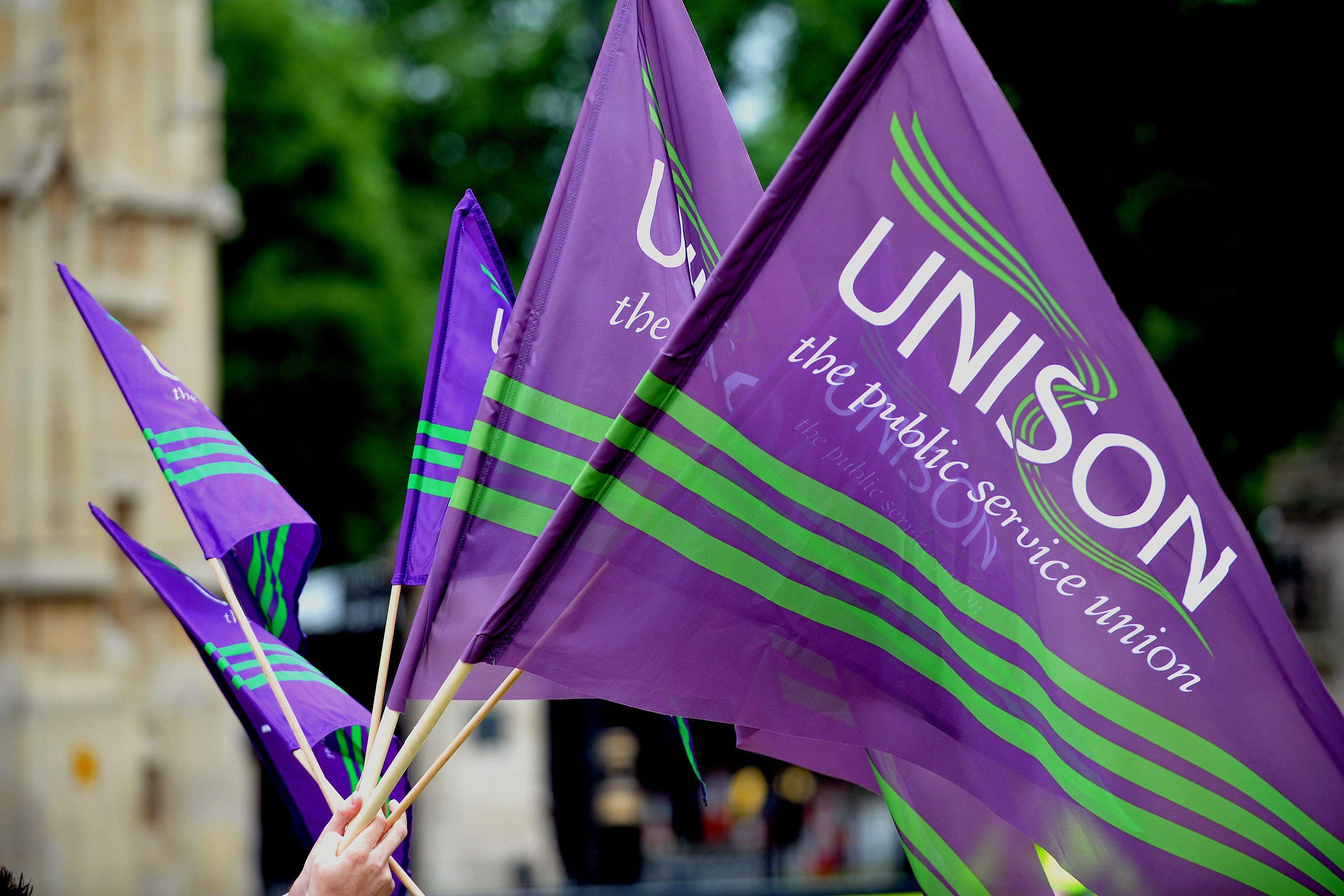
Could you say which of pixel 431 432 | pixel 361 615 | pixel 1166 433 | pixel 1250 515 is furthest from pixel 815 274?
pixel 361 615

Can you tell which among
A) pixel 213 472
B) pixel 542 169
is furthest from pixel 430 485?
pixel 542 169

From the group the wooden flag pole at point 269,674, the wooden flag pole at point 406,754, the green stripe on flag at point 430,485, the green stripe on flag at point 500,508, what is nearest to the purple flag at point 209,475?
the wooden flag pole at point 269,674

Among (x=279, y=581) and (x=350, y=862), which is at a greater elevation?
(x=279, y=581)

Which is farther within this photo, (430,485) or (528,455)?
(430,485)

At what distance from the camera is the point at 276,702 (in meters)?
3.65

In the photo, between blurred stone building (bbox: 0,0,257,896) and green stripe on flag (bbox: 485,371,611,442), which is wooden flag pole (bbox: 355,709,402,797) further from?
blurred stone building (bbox: 0,0,257,896)

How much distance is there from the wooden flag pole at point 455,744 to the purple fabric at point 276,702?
0.44 m

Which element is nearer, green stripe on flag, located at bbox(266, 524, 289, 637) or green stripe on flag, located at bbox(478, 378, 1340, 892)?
green stripe on flag, located at bbox(478, 378, 1340, 892)

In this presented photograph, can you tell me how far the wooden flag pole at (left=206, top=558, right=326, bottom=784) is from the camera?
10.7 ft

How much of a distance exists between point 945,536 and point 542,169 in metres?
23.9

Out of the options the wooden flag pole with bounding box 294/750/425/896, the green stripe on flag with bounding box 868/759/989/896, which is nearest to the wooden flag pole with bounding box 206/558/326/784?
the wooden flag pole with bounding box 294/750/425/896

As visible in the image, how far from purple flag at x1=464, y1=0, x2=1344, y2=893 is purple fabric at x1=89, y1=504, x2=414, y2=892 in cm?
83

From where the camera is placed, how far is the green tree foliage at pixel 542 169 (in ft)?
25.4

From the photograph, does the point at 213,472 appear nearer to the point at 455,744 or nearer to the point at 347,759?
the point at 347,759
